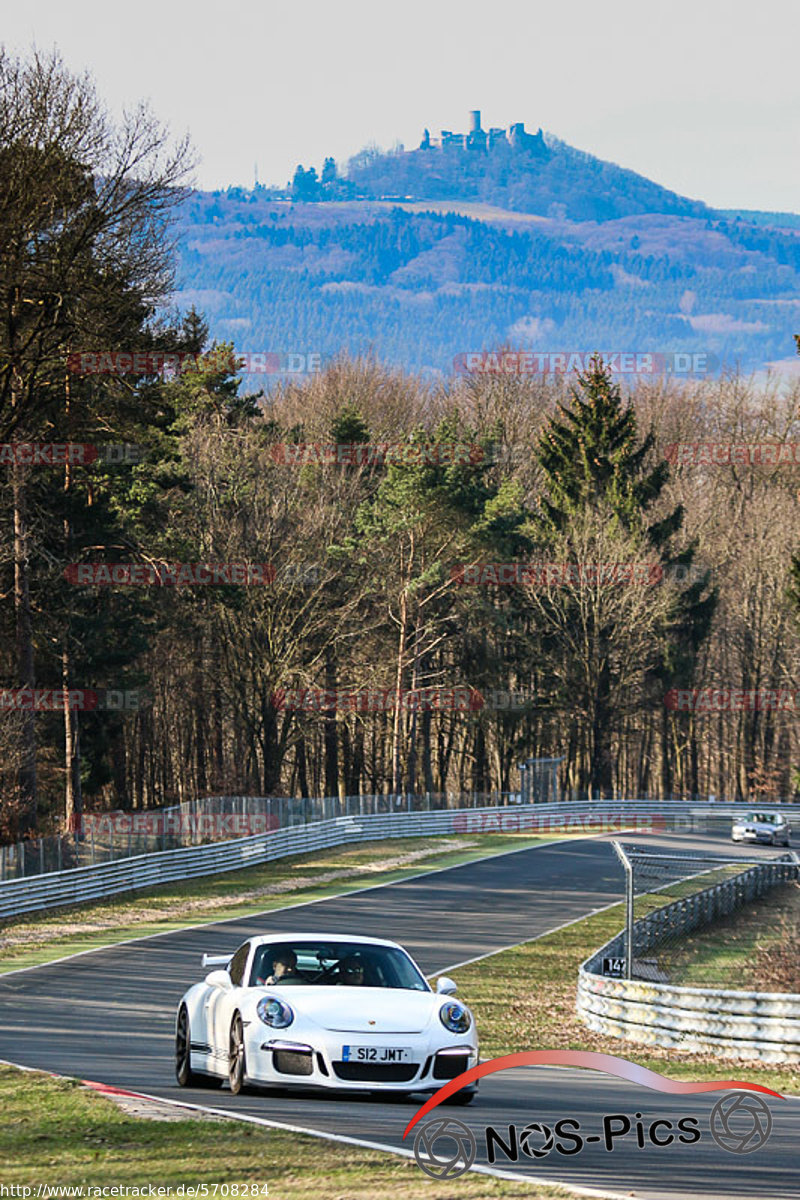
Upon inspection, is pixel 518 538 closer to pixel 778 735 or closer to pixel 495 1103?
pixel 778 735

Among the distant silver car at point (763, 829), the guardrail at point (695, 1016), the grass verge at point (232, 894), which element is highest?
the guardrail at point (695, 1016)

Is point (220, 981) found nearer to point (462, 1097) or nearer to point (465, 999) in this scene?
point (462, 1097)

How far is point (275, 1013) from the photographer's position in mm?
10727

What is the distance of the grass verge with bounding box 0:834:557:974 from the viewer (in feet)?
92.7

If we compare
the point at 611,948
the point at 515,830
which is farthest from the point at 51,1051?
the point at 515,830

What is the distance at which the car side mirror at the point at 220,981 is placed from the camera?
11.7 m

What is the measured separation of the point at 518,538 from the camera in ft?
226

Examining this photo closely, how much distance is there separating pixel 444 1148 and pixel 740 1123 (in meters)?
2.64

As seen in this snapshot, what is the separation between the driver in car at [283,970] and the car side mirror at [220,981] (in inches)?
13.6

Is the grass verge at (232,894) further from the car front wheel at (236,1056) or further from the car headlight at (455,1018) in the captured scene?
the car headlight at (455,1018)

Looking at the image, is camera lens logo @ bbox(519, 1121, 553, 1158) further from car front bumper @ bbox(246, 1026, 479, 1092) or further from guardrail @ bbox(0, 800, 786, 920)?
guardrail @ bbox(0, 800, 786, 920)

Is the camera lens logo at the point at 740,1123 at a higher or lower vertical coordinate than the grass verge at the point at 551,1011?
higher

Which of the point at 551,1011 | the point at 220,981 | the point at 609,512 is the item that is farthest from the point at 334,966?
the point at 609,512

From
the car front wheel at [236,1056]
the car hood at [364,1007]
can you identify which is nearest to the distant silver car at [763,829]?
the car hood at [364,1007]
